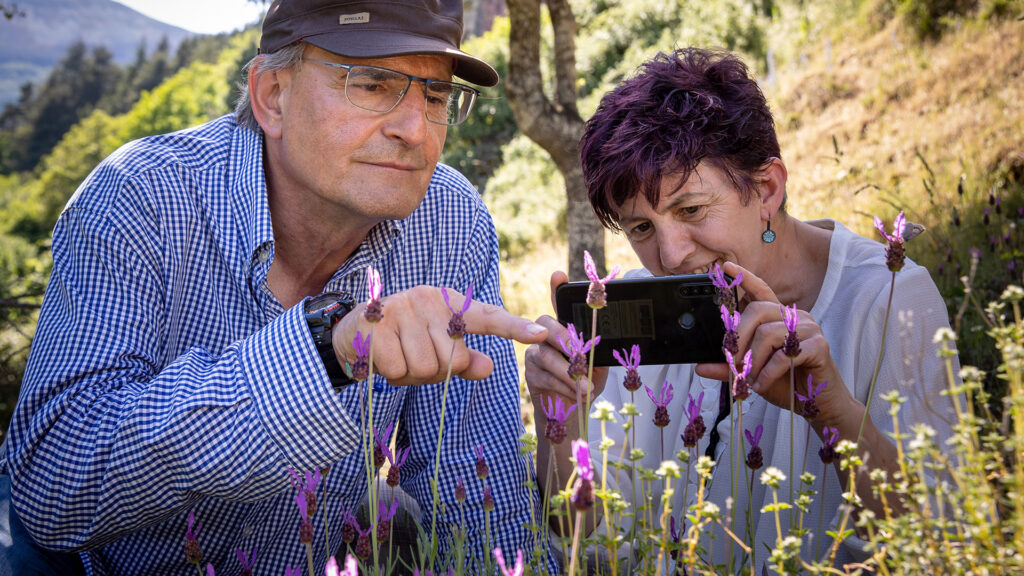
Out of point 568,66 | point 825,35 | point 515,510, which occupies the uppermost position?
point 825,35

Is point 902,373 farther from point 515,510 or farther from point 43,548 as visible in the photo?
point 43,548

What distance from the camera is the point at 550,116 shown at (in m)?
6.13

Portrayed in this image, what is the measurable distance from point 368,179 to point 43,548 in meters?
1.28

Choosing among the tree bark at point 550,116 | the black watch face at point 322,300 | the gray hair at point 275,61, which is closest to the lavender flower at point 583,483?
the black watch face at point 322,300

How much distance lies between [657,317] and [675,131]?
29.4 inches

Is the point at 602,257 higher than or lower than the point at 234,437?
higher

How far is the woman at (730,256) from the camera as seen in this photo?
2.03 m

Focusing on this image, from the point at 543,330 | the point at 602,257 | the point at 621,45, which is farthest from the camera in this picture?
the point at 621,45

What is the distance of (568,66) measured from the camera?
6316 mm

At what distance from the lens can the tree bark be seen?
607 centimetres

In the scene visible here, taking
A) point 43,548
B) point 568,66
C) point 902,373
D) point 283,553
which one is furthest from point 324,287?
point 568,66

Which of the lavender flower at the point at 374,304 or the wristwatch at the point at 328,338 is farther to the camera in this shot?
the wristwatch at the point at 328,338

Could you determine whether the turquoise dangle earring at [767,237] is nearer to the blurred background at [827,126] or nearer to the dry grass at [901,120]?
the blurred background at [827,126]

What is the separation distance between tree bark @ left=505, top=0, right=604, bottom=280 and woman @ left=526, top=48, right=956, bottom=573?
11.6 ft
